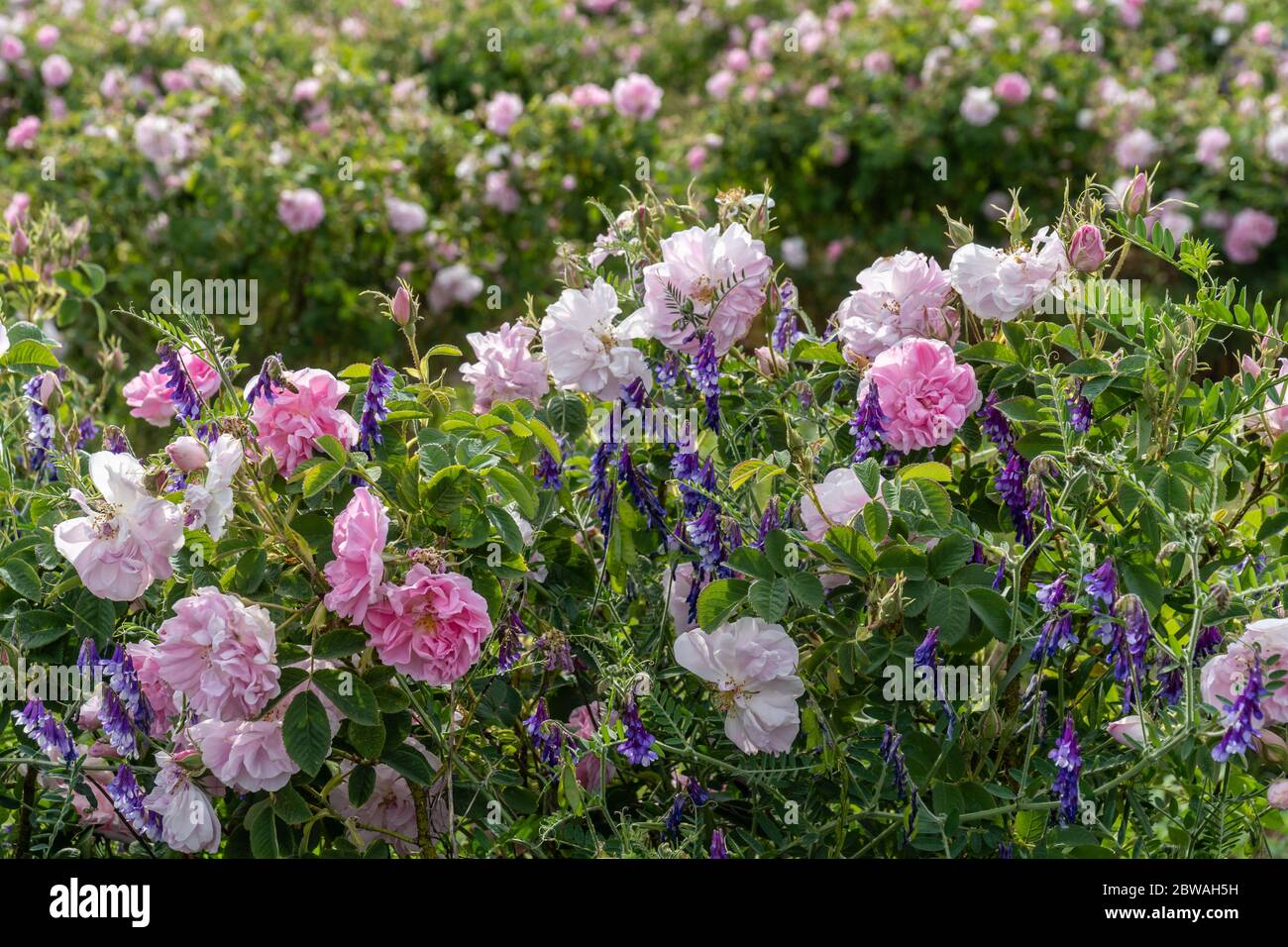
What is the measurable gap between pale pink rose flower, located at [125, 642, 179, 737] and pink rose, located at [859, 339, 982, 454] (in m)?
0.88

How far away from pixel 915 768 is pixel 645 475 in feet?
1.74

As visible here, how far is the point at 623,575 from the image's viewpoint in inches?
78.2

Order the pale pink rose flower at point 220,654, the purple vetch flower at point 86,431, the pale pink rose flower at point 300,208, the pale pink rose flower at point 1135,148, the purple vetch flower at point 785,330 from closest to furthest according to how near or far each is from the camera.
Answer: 1. the pale pink rose flower at point 220,654
2. the purple vetch flower at point 785,330
3. the purple vetch flower at point 86,431
4. the pale pink rose flower at point 300,208
5. the pale pink rose flower at point 1135,148

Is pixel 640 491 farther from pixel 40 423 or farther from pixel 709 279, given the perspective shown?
pixel 40 423

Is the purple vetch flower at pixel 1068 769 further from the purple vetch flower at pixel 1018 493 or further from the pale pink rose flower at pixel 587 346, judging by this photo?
the pale pink rose flower at pixel 587 346

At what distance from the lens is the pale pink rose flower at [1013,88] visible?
18.8ft

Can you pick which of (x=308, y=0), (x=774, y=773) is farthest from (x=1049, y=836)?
(x=308, y=0)

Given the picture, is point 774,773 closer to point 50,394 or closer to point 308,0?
point 50,394

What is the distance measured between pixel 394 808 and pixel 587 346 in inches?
25.3

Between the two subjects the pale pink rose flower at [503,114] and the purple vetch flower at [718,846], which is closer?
the purple vetch flower at [718,846]

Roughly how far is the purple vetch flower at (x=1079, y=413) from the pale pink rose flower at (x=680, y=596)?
52 cm

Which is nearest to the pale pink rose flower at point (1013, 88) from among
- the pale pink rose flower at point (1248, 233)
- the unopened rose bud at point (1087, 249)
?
the pale pink rose flower at point (1248, 233)

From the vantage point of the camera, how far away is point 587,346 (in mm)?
1837

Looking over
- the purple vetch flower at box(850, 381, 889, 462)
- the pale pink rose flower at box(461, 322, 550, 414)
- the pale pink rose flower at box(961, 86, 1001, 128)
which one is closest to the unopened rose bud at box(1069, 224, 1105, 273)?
the purple vetch flower at box(850, 381, 889, 462)
